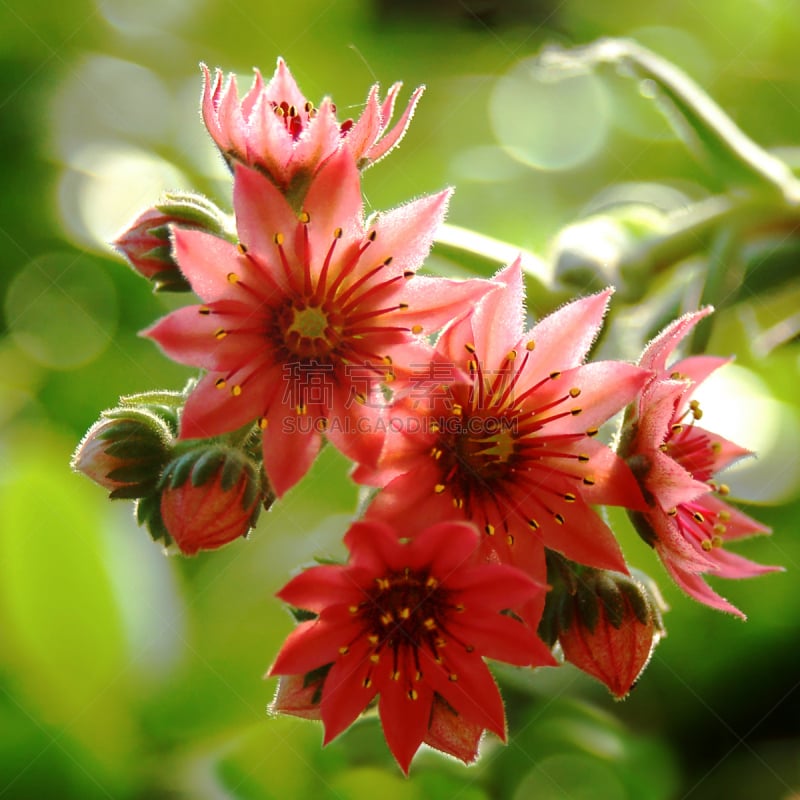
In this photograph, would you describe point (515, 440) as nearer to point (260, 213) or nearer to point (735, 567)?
point (735, 567)

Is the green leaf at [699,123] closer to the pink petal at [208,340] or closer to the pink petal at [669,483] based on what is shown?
the pink petal at [669,483]

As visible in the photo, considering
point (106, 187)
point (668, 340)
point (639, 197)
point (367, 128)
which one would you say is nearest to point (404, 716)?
point (668, 340)

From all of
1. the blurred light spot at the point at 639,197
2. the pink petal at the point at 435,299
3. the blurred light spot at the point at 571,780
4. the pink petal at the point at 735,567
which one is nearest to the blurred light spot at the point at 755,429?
the blurred light spot at the point at 639,197

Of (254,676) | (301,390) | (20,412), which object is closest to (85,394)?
(20,412)

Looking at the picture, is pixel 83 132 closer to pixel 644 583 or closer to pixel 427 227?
pixel 427 227

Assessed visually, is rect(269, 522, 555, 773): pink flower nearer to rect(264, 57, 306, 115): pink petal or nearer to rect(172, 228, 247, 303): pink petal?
rect(172, 228, 247, 303): pink petal

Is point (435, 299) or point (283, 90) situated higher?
point (283, 90)
